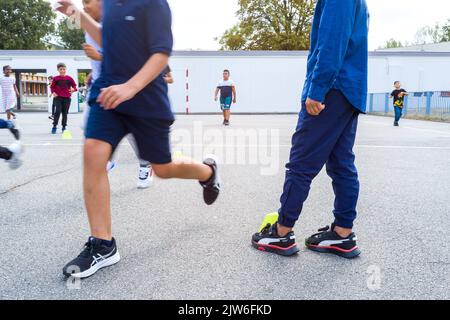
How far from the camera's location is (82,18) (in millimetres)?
2572

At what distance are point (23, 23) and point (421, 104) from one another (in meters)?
40.8

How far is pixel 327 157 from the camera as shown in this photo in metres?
2.47

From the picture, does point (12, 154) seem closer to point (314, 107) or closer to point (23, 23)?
point (314, 107)

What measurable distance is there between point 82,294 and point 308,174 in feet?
4.52

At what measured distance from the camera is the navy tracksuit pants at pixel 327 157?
2398 mm

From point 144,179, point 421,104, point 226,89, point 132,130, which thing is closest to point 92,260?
Result: point 132,130

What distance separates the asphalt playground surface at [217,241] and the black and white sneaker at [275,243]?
53 mm

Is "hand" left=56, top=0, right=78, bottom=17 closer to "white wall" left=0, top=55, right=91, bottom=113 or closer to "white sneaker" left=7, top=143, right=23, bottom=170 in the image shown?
"white sneaker" left=7, top=143, right=23, bottom=170

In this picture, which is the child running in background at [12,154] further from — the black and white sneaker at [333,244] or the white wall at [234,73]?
the white wall at [234,73]

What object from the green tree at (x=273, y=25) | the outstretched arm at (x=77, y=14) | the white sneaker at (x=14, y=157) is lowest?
the white sneaker at (x=14, y=157)

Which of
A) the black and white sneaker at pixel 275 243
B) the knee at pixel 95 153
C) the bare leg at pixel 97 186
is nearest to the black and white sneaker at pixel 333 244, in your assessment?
the black and white sneaker at pixel 275 243

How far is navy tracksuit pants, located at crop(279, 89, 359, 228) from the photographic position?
94.4 inches

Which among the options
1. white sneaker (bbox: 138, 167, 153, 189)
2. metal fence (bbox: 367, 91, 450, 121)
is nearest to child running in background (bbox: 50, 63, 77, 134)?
white sneaker (bbox: 138, 167, 153, 189)
